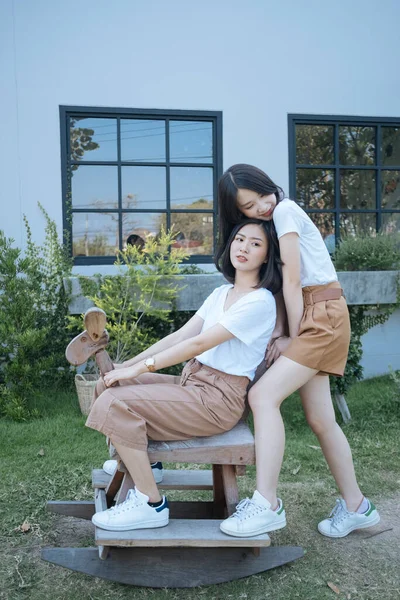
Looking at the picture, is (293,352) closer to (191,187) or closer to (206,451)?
(206,451)

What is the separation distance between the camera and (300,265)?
8.71 feet

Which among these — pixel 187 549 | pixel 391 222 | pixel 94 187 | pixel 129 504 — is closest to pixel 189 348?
pixel 129 504

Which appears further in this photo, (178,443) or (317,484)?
(317,484)

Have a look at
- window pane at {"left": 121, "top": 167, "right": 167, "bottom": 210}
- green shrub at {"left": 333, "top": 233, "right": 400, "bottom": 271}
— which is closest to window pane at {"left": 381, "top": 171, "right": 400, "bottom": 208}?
green shrub at {"left": 333, "top": 233, "right": 400, "bottom": 271}

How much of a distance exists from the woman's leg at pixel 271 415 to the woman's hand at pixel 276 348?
0.17 ft

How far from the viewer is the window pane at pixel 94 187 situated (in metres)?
5.82

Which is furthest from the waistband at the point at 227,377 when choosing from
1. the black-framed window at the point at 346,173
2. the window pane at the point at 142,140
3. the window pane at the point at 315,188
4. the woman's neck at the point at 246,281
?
the window pane at the point at 315,188

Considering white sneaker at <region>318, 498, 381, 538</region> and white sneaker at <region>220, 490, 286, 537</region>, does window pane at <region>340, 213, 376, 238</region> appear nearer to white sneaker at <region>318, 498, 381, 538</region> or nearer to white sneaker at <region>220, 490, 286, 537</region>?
white sneaker at <region>318, 498, 381, 538</region>

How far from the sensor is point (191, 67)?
19.3 ft

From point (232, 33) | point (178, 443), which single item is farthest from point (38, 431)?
point (232, 33)

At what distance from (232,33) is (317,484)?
4.37 meters

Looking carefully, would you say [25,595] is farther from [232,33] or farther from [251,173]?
[232,33]

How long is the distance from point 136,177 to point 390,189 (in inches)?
109

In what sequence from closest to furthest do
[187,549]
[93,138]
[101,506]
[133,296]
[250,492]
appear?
[187,549]
[101,506]
[250,492]
[133,296]
[93,138]
